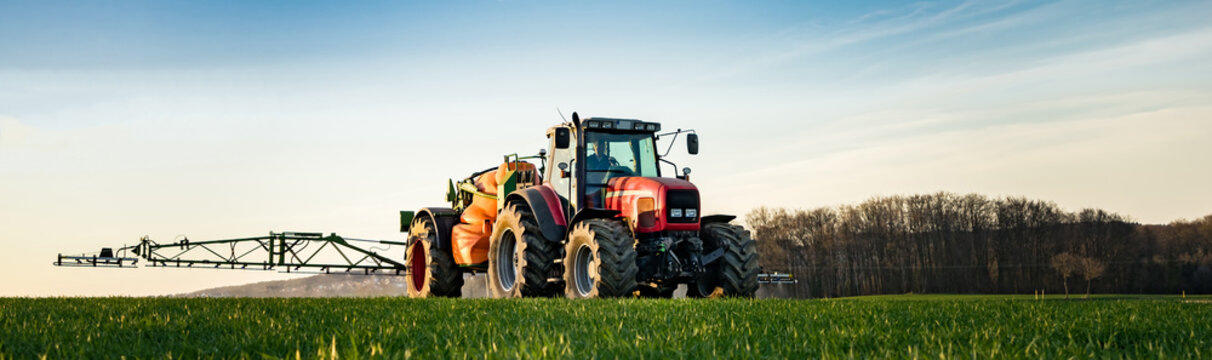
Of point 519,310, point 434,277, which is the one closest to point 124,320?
point 519,310

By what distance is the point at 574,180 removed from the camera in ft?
46.3

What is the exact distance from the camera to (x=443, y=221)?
1822cm

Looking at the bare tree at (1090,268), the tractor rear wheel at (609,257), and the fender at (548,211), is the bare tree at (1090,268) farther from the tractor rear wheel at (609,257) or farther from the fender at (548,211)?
the tractor rear wheel at (609,257)

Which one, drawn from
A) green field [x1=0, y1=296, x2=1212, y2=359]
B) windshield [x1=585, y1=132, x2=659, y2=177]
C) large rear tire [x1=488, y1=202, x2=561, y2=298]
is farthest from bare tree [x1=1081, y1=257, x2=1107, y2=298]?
green field [x1=0, y1=296, x2=1212, y2=359]

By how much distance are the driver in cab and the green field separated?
517cm

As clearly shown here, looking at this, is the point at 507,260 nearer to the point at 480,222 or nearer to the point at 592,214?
the point at 480,222

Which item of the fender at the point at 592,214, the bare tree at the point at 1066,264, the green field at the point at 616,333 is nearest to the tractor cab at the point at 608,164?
the fender at the point at 592,214

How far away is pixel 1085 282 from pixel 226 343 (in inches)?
3160

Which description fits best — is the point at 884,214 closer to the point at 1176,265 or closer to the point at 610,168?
the point at 1176,265

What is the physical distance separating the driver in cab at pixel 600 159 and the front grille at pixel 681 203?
5.38 ft

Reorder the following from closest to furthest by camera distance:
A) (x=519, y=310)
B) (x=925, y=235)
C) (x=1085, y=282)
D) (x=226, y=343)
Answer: (x=226, y=343)
(x=519, y=310)
(x=1085, y=282)
(x=925, y=235)

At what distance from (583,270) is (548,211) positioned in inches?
48.4

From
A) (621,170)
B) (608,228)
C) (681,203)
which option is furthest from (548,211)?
(681,203)

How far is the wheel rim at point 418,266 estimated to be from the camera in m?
19.6
